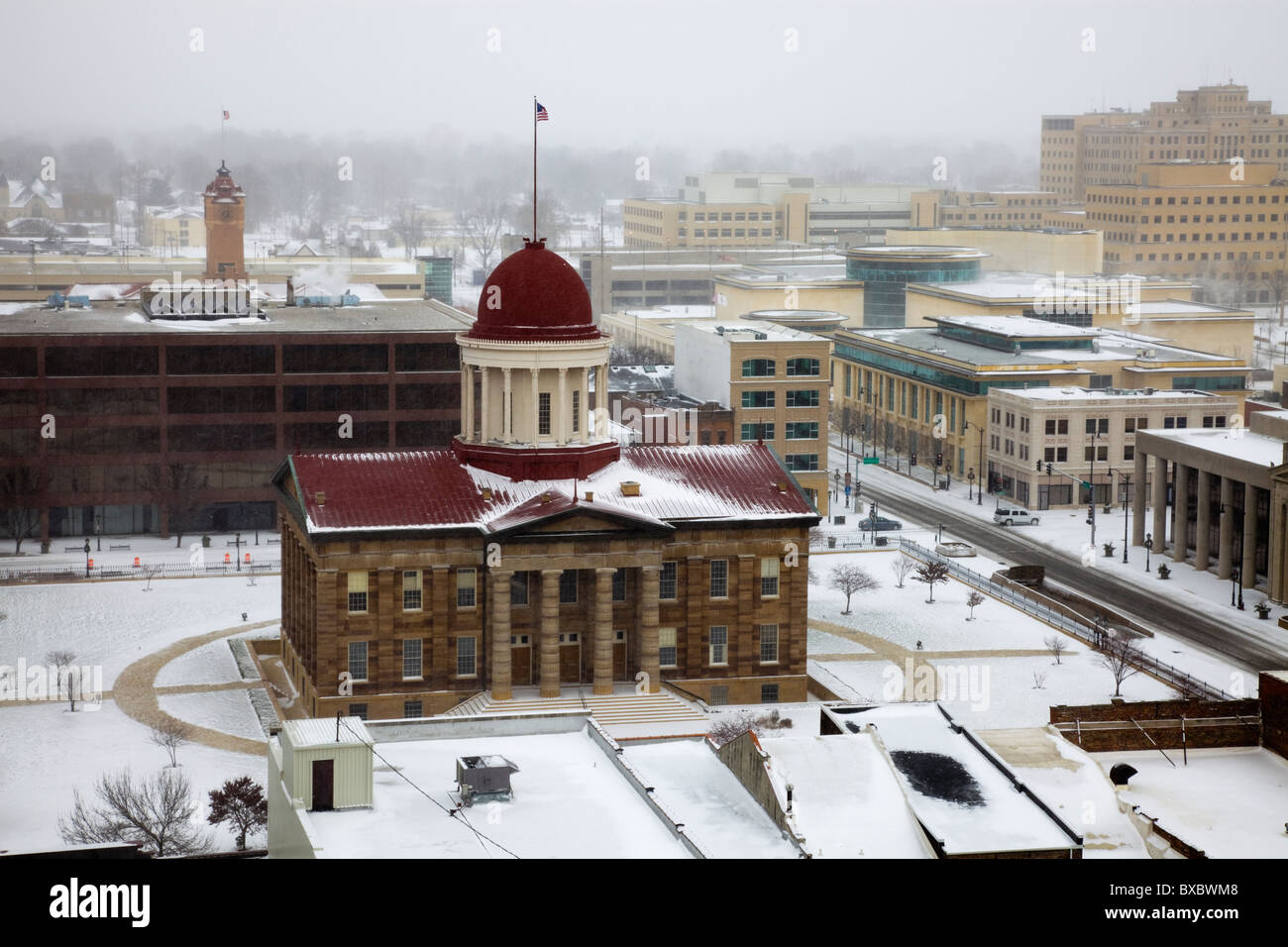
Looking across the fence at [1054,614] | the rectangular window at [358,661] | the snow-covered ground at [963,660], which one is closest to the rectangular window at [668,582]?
the snow-covered ground at [963,660]

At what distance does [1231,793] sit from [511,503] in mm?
30284

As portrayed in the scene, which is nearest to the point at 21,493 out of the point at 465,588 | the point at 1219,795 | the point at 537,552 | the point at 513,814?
the point at 465,588

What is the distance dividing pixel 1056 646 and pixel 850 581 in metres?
12.9

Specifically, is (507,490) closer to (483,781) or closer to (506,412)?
(506,412)

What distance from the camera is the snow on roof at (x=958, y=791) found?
4006cm

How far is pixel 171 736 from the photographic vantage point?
2486 inches

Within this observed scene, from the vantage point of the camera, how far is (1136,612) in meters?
91.0

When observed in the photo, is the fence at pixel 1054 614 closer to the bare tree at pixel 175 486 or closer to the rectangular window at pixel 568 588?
the rectangular window at pixel 568 588

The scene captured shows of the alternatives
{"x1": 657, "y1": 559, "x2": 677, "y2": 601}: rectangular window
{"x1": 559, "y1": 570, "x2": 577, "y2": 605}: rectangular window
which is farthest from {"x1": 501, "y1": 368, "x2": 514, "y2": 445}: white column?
{"x1": 657, "y1": 559, "x2": 677, "y2": 601}: rectangular window

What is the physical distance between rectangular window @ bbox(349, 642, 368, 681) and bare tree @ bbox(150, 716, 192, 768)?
6.03 meters

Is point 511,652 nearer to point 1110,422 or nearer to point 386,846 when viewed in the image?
point 386,846

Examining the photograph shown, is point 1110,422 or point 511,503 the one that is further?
point 1110,422
